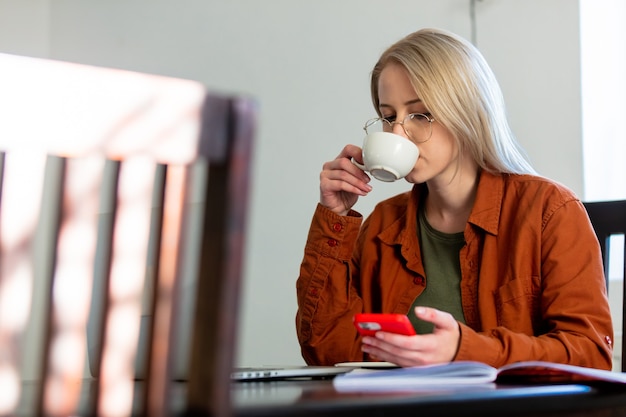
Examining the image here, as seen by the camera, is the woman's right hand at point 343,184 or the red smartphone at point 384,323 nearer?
the red smartphone at point 384,323

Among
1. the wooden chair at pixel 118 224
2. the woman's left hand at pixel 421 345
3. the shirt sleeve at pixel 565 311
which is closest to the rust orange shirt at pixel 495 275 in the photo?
the shirt sleeve at pixel 565 311

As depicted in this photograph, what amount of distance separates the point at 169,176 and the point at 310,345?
104cm

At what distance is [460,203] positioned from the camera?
1.64 m

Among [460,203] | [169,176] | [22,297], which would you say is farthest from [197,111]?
[460,203]

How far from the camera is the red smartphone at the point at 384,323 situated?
98 centimetres

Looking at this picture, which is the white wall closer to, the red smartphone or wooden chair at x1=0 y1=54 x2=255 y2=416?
the red smartphone

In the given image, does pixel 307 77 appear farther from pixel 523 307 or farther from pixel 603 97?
pixel 523 307

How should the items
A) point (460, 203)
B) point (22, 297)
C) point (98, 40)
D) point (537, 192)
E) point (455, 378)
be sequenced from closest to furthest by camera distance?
point (22, 297) < point (455, 378) < point (537, 192) < point (460, 203) < point (98, 40)

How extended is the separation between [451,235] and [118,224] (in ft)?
3.74

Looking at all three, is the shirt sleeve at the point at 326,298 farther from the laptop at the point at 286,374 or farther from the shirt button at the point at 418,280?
the laptop at the point at 286,374

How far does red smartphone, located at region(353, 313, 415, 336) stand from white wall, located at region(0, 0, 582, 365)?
1.32 m

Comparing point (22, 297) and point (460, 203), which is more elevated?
point (460, 203)

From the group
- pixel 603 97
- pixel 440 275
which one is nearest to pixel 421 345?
pixel 440 275

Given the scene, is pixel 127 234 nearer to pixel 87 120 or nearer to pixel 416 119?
pixel 87 120
